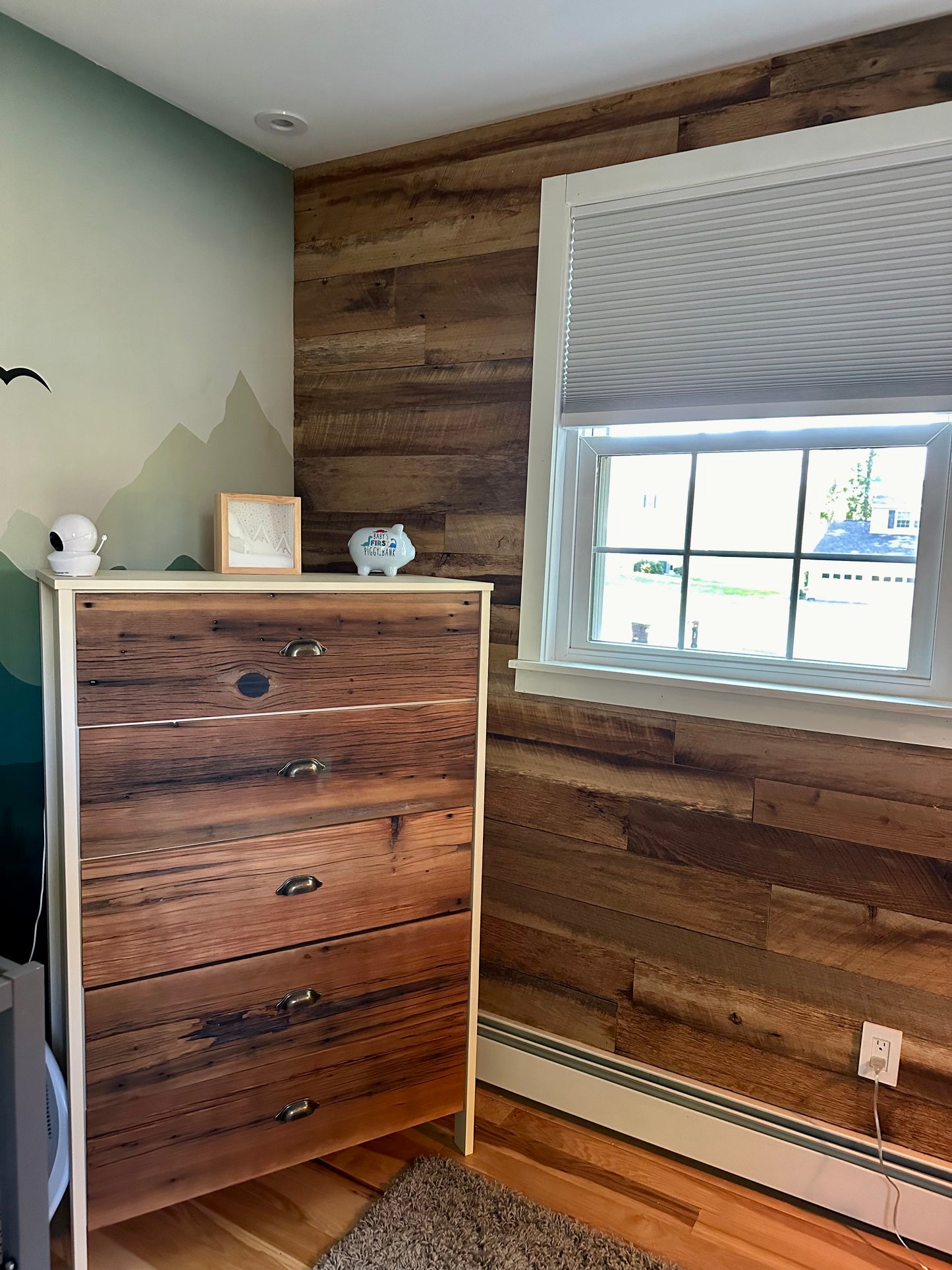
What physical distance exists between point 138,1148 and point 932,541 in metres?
1.89

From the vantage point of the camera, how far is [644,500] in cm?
205

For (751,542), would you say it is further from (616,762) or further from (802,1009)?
(802,1009)

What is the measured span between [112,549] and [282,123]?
1.11 m

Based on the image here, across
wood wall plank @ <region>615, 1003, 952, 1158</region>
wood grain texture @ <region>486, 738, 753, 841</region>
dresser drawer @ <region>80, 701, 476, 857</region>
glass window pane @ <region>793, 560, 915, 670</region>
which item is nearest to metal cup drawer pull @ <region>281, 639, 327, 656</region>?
dresser drawer @ <region>80, 701, 476, 857</region>

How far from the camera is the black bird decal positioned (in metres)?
1.75

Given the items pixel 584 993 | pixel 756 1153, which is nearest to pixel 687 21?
pixel 584 993

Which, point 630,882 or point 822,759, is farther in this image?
point 630,882

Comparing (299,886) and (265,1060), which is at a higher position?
(299,886)

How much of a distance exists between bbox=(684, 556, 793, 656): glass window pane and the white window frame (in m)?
0.05

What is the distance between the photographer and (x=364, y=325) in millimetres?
2334

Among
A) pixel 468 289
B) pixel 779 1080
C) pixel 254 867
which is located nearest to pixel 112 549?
pixel 254 867

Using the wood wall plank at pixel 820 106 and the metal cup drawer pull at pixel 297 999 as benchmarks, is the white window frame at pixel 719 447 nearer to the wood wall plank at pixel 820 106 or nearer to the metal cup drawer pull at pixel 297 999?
the wood wall plank at pixel 820 106

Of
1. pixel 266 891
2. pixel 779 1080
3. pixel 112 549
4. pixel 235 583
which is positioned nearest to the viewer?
pixel 235 583

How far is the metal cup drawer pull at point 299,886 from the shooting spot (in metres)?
1.69
